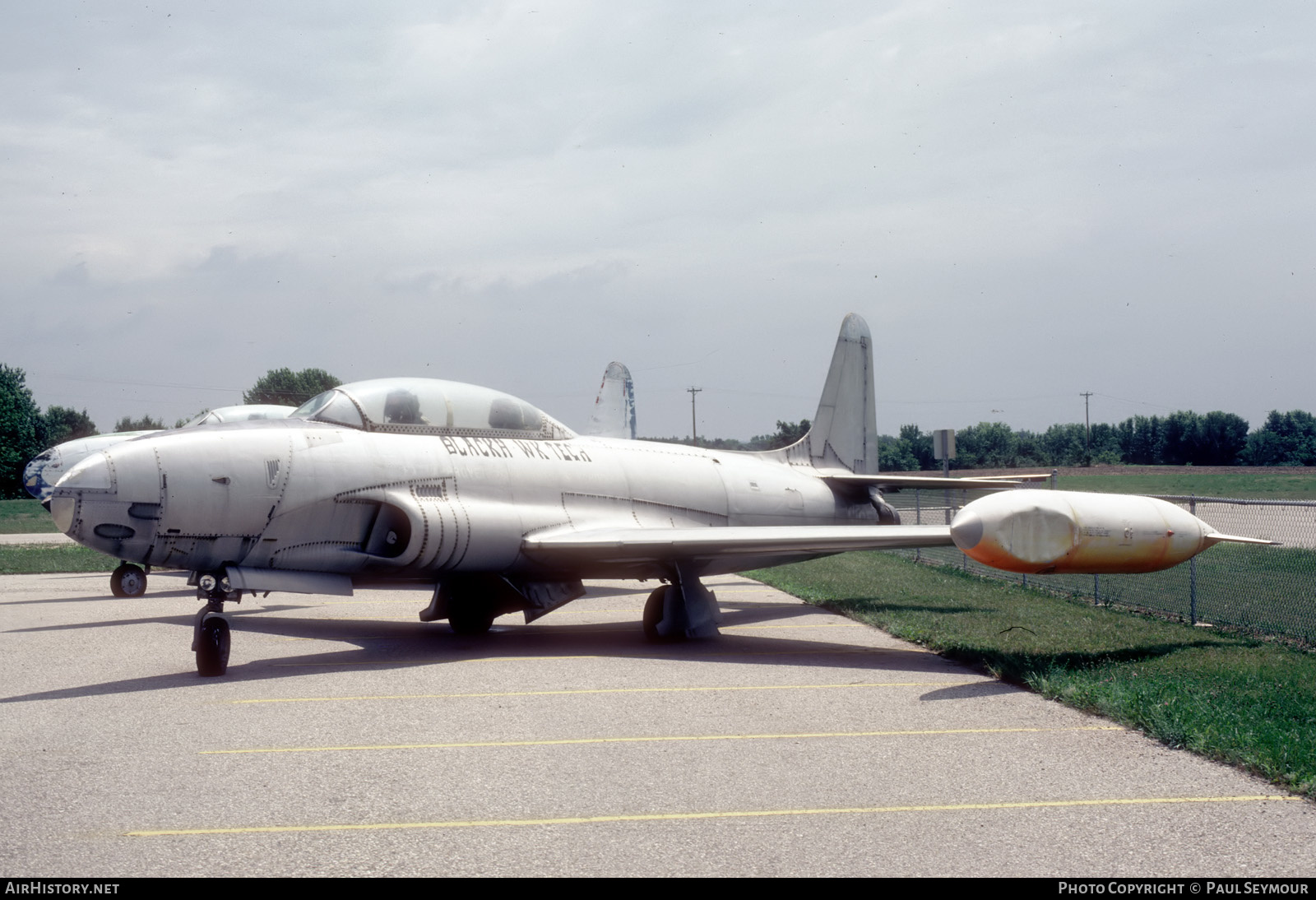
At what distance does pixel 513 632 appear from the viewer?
1313 cm

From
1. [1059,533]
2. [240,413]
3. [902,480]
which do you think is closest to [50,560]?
[240,413]

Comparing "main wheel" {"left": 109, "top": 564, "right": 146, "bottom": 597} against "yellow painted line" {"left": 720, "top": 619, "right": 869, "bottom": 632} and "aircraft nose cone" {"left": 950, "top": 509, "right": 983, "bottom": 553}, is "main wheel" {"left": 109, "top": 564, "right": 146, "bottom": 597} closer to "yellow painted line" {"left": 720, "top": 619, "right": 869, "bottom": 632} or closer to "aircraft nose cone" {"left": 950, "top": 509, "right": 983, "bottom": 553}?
"yellow painted line" {"left": 720, "top": 619, "right": 869, "bottom": 632}

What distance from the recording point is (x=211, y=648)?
9305mm

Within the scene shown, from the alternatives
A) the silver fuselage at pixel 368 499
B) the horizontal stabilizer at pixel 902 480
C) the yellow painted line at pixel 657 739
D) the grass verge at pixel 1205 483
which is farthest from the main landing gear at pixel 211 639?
the grass verge at pixel 1205 483

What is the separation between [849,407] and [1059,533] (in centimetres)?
851

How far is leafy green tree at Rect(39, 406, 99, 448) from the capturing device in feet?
303

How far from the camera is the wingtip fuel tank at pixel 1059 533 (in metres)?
9.10

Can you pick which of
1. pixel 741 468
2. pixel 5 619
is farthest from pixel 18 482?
pixel 741 468

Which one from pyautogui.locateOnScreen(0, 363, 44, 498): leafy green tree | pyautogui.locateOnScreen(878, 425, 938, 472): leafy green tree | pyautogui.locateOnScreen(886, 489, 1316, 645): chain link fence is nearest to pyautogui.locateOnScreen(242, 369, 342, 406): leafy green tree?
pyautogui.locateOnScreen(0, 363, 44, 498): leafy green tree

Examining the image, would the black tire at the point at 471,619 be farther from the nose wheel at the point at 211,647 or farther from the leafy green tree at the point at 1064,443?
the leafy green tree at the point at 1064,443

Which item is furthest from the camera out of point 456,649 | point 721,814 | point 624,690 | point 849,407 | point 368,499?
point 849,407

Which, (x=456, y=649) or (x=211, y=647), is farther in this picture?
(x=456, y=649)

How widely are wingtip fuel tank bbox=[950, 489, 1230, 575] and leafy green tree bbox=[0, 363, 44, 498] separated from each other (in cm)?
7967

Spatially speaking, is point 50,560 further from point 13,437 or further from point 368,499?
point 13,437
